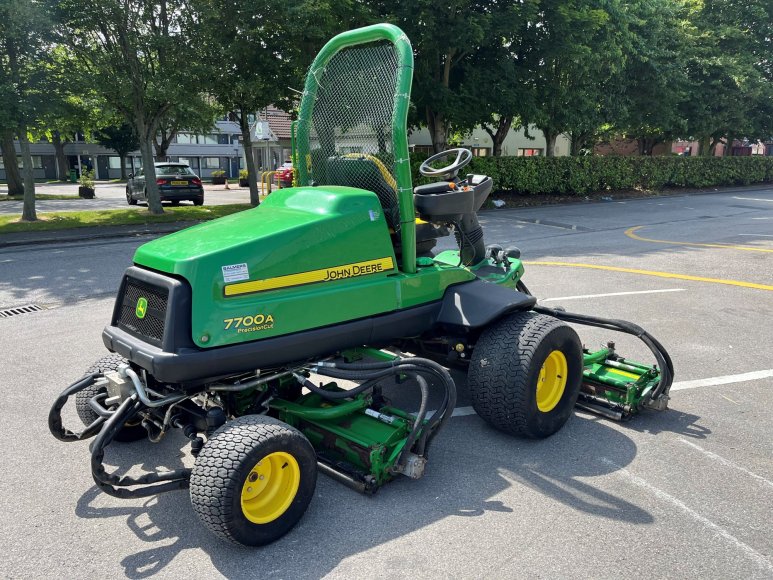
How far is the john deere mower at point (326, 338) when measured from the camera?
3250mm

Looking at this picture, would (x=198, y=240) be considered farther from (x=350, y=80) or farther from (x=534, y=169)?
(x=534, y=169)

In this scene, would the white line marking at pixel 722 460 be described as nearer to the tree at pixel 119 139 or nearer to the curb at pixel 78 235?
the curb at pixel 78 235

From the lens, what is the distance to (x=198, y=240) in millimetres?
3584

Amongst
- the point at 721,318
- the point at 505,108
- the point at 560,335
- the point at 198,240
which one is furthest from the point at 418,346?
the point at 505,108

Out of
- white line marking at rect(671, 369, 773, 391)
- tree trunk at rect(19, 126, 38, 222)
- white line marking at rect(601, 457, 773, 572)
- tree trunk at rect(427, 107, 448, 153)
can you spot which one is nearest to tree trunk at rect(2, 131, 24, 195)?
tree trunk at rect(19, 126, 38, 222)

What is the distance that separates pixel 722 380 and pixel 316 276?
12.4 feet

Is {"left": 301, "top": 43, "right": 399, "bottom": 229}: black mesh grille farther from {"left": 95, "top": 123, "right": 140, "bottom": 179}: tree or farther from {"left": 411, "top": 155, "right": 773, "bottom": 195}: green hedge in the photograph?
{"left": 95, "top": 123, "right": 140, "bottom": 179}: tree

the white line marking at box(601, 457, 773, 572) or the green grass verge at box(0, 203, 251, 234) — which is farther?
the green grass verge at box(0, 203, 251, 234)

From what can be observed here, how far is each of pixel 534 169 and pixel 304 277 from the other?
62.8ft

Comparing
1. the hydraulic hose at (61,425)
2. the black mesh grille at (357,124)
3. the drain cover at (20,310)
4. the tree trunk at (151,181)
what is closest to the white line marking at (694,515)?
the black mesh grille at (357,124)

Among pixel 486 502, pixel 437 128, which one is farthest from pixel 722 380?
pixel 437 128

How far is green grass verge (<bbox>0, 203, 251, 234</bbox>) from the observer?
1516 cm

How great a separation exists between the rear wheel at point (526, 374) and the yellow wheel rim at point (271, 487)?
142cm

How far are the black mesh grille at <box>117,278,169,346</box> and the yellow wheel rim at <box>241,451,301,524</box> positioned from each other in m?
0.87
